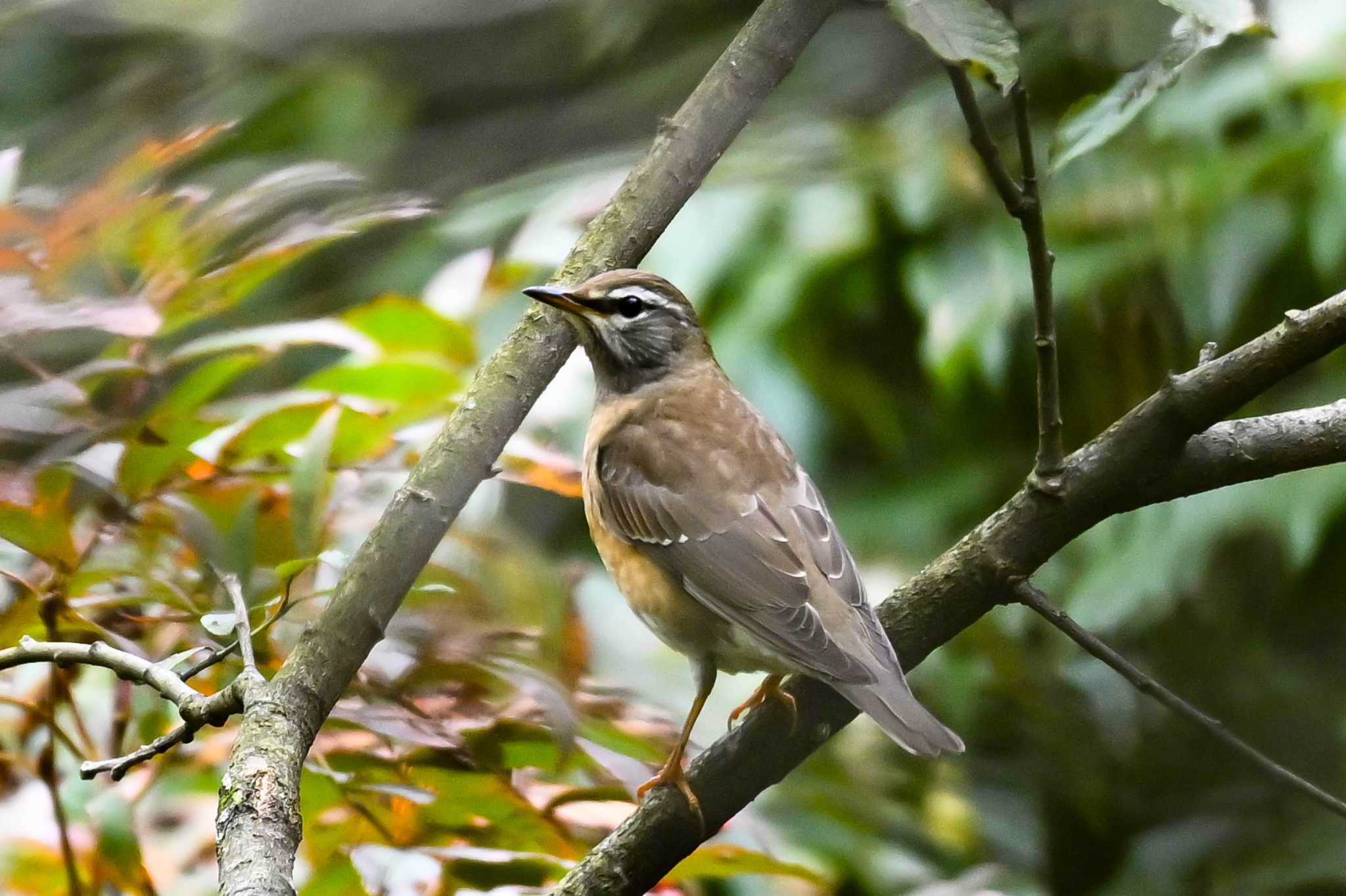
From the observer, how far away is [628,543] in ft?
7.68

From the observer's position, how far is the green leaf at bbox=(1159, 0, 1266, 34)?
0.99 m

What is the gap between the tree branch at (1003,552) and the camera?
4.58 ft

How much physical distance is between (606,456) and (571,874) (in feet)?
3.54

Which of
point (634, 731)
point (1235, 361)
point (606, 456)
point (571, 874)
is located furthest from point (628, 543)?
point (1235, 361)

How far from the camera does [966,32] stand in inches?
38.3

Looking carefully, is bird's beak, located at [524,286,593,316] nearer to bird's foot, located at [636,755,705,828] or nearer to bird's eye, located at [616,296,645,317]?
bird's eye, located at [616,296,645,317]

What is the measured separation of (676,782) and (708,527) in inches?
28.7

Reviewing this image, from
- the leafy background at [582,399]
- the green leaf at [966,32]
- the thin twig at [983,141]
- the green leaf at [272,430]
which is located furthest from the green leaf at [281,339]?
the green leaf at [966,32]

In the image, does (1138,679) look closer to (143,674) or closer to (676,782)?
(676,782)

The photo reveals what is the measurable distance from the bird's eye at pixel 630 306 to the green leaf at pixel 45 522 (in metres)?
1.07

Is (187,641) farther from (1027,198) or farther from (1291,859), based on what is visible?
(1291,859)

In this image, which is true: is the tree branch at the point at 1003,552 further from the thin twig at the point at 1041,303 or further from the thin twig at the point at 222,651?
the thin twig at the point at 222,651

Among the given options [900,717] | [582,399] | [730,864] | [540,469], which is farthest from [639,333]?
[730,864]

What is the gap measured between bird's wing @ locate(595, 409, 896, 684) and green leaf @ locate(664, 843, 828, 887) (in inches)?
15.6
